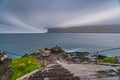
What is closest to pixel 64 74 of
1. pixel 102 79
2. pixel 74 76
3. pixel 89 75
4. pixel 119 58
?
pixel 74 76

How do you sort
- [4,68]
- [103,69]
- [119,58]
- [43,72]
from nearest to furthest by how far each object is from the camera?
[119,58]
[43,72]
[103,69]
[4,68]

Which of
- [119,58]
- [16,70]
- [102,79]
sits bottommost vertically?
[16,70]

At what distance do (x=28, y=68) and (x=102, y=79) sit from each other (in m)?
11.7

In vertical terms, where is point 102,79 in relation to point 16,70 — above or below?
above

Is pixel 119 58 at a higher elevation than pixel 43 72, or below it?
higher

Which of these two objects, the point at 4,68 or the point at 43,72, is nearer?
the point at 43,72

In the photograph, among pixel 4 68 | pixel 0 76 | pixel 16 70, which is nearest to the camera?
pixel 0 76

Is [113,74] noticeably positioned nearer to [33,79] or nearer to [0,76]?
[33,79]

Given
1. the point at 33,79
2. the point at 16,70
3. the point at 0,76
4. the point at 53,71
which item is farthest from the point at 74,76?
the point at 16,70

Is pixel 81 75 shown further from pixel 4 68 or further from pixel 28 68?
pixel 28 68

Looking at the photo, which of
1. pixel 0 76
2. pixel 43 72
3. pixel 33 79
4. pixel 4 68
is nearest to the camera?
pixel 33 79

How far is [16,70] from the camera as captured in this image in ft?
58.9

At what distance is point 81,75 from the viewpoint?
27.0 ft

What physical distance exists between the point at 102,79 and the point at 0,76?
7.13 meters
